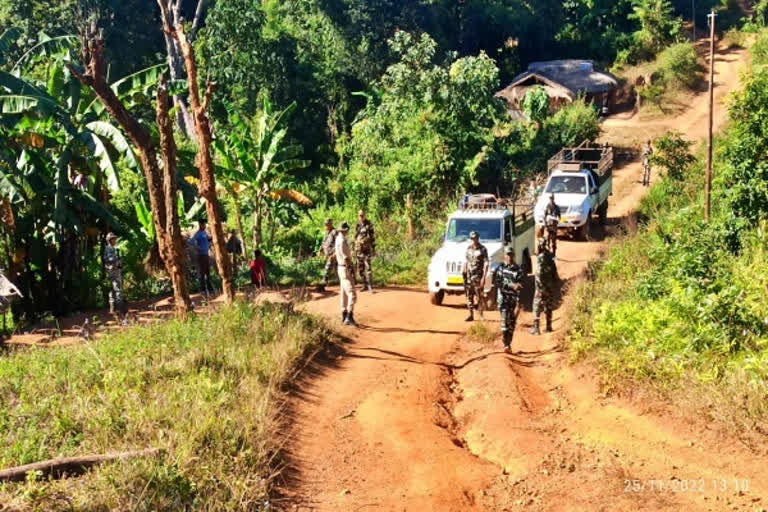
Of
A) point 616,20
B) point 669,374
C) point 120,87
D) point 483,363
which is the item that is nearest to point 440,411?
point 483,363

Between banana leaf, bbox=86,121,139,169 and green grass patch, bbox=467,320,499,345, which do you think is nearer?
green grass patch, bbox=467,320,499,345

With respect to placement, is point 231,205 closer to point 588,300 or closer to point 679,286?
point 588,300

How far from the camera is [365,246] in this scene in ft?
54.6

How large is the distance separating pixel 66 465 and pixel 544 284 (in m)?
8.30

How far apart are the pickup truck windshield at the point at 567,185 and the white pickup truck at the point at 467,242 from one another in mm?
4712

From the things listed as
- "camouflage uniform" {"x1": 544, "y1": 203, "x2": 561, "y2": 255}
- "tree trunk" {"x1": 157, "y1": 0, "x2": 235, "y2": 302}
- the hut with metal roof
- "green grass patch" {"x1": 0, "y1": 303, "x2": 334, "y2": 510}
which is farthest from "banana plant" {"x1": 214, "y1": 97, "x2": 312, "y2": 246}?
the hut with metal roof

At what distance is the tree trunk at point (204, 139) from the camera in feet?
41.8

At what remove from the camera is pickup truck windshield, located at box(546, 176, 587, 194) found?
71.5ft

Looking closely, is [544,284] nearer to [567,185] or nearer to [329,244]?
[329,244]

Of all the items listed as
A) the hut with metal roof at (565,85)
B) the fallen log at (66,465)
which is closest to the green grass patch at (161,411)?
the fallen log at (66,465)

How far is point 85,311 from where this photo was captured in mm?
18047

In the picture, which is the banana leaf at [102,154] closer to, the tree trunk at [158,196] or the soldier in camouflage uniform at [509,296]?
the tree trunk at [158,196]

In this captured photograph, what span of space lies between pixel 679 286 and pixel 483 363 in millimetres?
3102

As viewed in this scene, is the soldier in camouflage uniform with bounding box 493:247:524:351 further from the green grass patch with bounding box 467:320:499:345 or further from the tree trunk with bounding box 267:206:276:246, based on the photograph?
the tree trunk with bounding box 267:206:276:246
